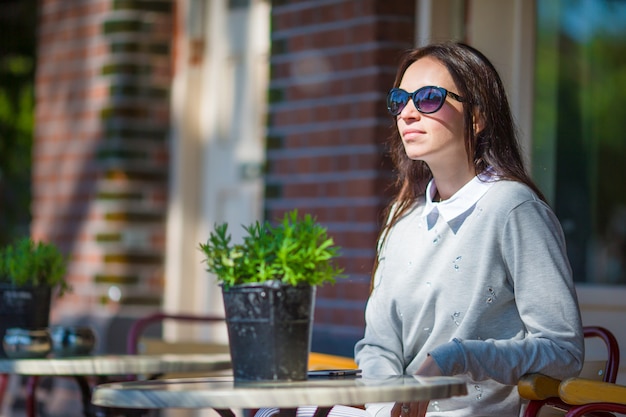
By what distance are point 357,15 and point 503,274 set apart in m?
2.26

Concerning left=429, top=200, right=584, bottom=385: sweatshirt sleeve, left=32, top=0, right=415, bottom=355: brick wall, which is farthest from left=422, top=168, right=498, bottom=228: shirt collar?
left=32, top=0, right=415, bottom=355: brick wall

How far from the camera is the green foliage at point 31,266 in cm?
338

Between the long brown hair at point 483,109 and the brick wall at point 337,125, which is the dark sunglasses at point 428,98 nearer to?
the long brown hair at point 483,109

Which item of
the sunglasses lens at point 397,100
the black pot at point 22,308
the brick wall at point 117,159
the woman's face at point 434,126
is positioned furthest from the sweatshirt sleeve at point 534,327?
the brick wall at point 117,159

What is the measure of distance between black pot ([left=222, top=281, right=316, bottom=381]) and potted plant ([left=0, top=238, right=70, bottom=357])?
1.26 metres

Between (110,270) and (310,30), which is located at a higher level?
(310,30)

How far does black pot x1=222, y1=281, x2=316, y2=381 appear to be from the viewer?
2211mm

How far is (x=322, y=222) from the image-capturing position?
480 cm

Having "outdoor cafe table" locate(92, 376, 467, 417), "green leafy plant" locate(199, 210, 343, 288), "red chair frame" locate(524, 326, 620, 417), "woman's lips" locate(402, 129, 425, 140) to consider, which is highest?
"woman's lips" locate(402, 129, 425, 140)

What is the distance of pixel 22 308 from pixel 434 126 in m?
1.35

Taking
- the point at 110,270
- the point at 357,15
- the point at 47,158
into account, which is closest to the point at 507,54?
the point at 357,15

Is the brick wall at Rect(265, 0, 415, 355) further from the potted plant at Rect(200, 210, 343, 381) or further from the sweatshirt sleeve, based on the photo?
the potted plant at Rect(200, 210, 343, 381)

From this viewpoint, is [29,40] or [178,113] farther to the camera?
[29,40]

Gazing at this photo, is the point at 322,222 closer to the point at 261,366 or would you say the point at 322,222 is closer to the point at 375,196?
the point at 375,196
